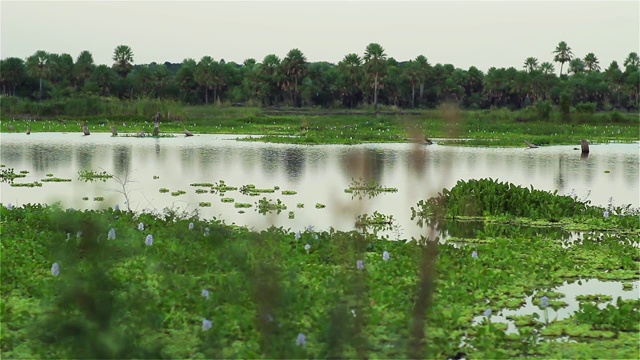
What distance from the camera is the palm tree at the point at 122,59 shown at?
339ft

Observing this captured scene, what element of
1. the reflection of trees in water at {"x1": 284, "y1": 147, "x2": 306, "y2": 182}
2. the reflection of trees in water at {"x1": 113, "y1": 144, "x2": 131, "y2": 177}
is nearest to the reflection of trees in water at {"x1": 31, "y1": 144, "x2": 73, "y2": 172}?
the reflection of trees in water at {"x1": 113, "y1": 144, "x2": 131, "y2": 177}

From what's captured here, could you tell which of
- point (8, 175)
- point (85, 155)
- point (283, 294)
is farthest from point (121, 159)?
point (283, 294)

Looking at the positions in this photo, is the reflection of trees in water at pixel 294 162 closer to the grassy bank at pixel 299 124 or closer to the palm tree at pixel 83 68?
the grassy bank at pixel 299 124

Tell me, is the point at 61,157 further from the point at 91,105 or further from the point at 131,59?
the point at 131,59

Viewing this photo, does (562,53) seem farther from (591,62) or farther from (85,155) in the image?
(85,155)

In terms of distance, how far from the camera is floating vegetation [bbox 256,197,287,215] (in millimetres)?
17166

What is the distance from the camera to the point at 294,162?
97.8ft

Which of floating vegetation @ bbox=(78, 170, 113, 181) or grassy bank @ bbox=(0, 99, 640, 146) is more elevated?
grassy bank @ bbox=(0, 99, 640, 146)

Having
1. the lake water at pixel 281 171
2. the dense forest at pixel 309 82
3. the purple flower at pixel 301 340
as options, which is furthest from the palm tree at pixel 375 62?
the purple flower at pixel 301 340

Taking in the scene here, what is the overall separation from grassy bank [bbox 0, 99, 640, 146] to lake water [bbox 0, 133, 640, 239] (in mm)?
5105

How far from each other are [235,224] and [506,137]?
35.0 meters

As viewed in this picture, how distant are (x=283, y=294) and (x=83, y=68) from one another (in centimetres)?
9747

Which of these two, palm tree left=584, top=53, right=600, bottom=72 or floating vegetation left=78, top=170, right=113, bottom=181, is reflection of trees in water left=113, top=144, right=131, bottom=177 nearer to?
floating vegetation left=78, top=170, right=113, bottom=181

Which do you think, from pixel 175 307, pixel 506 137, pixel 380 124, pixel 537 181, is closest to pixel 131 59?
pixel 380 124
